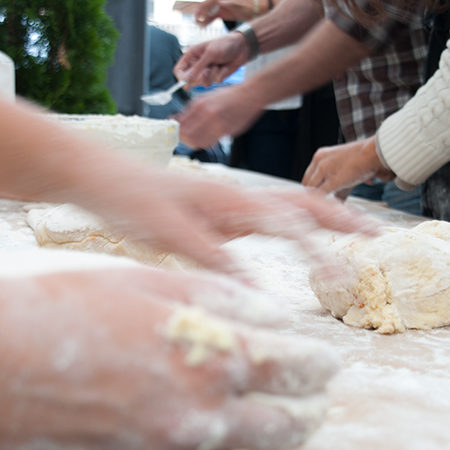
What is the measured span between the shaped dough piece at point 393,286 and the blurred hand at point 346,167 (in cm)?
68

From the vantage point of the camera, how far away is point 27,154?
2.00 ft

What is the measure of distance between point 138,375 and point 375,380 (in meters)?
0.46

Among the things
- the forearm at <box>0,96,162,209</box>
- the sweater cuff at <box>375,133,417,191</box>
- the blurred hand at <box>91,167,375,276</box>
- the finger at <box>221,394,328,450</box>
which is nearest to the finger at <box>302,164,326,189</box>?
the sweater cuff at <box>375,133,417,191</box>

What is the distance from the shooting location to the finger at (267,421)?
18.4 inches

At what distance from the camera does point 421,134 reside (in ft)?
5.12

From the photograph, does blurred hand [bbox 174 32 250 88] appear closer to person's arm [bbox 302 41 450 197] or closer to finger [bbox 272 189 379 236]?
person's arm [bbox 302 41 450 197]

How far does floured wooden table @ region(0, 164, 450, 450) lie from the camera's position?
25.4 inches

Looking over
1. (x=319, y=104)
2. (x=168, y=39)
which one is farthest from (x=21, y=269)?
(x=168, y=39)

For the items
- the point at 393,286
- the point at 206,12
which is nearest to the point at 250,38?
the point at 206,12

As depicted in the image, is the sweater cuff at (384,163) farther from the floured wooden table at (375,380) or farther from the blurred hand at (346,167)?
the floured wooden table at (375,380)

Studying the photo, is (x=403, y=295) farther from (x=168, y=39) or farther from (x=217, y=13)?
(x=168, y=39)

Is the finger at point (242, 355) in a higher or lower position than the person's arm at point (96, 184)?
lower

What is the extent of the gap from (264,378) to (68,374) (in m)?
0.16

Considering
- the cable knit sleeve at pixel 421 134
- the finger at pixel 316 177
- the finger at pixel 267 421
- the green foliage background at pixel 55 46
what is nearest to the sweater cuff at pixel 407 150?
the cable knit sleeve at pixel 421 134
